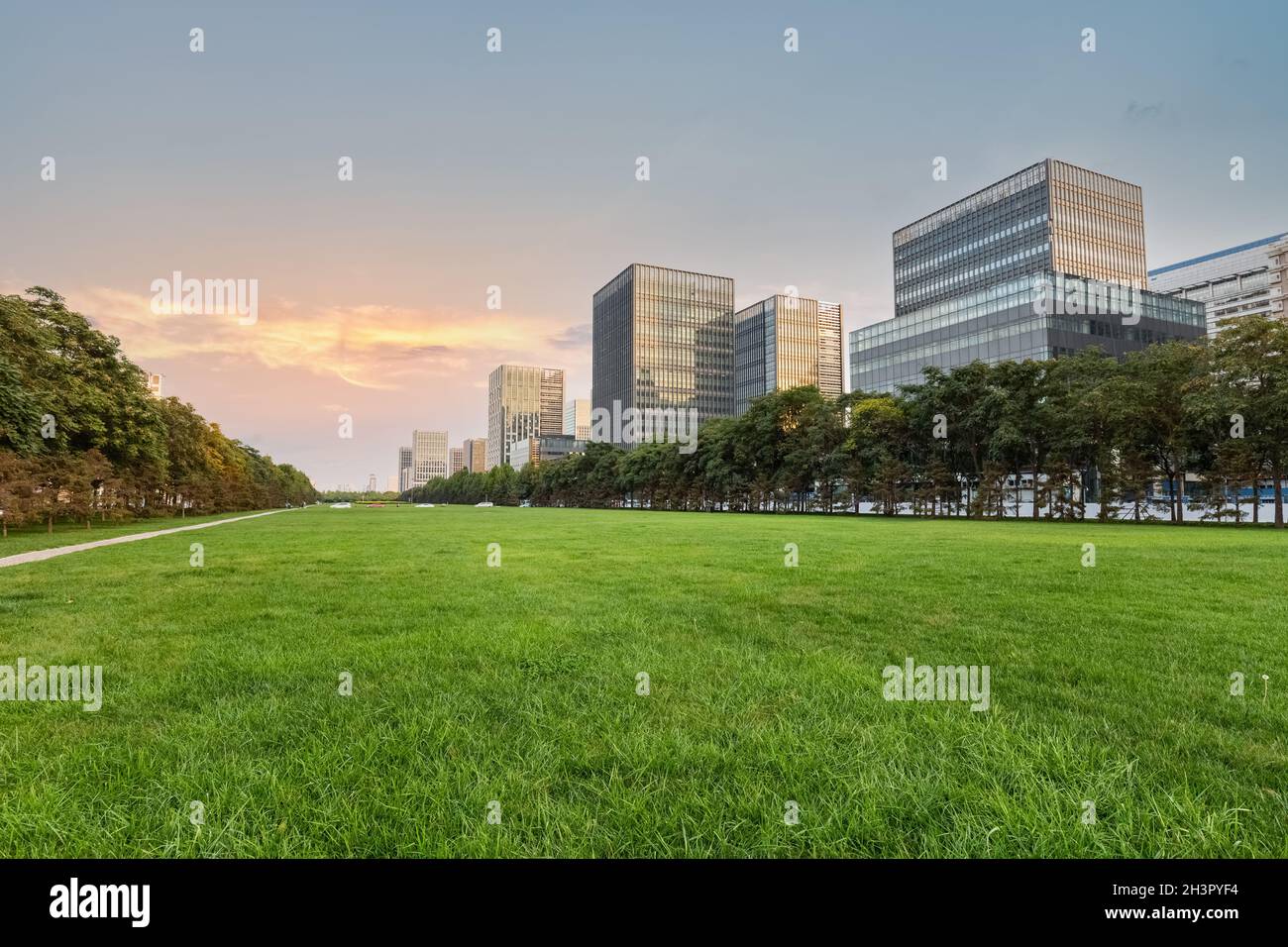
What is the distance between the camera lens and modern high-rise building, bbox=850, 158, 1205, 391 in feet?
282

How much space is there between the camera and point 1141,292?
91.3 m

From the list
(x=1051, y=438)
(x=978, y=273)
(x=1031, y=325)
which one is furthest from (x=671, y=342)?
(x=1051, y=438)

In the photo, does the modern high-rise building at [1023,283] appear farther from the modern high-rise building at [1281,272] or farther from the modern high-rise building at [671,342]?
the modern high-rise building at [671,342]

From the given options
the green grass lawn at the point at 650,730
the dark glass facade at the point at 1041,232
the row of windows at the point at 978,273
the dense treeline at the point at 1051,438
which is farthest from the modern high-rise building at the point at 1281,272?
the green grass lawn at the point at 650,730

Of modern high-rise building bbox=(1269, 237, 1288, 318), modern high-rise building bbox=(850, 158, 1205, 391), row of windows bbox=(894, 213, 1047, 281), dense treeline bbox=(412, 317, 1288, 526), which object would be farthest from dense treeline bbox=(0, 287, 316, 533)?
modern high-rise building bbox=(1269, 237, 1288, 318)

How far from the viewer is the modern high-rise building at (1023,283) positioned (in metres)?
85.9

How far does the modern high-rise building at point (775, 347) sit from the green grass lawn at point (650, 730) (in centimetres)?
15281

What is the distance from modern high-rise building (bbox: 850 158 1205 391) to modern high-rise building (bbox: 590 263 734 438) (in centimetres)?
4786

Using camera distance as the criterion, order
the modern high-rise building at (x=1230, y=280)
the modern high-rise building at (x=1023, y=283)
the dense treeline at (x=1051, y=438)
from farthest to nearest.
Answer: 1. the modern high-rise building at (x=1230, y=280)
2. the modern high-rise building at (x=1023, y=283)
3. the dense treeline at (x=1051, y=438)

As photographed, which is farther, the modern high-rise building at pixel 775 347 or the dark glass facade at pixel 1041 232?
the modern high-rise building at pixel 775 347

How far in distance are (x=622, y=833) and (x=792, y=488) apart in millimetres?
62451

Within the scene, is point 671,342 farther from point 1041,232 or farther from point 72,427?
point 72,427

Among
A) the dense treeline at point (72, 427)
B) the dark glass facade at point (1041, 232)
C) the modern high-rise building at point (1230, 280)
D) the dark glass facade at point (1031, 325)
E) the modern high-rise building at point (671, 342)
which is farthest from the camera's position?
the modern high-rise building at point (671, 342)
